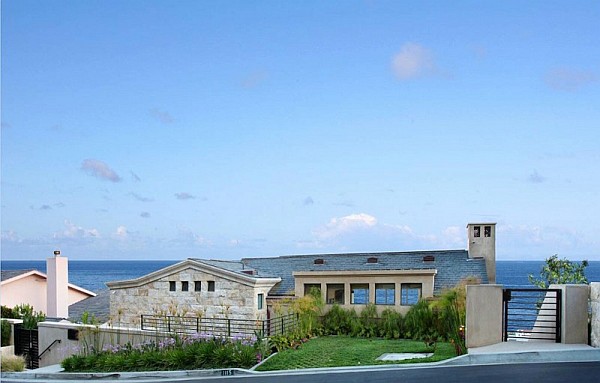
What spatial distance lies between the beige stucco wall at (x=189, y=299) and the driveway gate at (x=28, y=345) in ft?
10.4

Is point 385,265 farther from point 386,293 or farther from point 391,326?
point 391,326

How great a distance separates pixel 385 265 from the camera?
83.4ft

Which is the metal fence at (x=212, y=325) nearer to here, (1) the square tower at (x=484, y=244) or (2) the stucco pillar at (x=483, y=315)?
(2) the stucco pillar at (x=483, y=315)

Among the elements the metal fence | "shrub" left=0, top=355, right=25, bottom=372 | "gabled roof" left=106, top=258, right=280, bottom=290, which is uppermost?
"gabled roof" left=106, top=258, right=280, bottom=290

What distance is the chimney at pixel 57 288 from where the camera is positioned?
30856 mm

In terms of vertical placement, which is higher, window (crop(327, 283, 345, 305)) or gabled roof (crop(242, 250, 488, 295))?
gabled roof (crop(242, 250, 488, 295))

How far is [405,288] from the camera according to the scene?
77.1 ft

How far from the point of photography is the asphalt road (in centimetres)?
1186

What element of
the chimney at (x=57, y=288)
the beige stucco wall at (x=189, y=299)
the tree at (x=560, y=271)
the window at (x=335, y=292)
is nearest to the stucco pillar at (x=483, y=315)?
the window at (x=335, y=292)

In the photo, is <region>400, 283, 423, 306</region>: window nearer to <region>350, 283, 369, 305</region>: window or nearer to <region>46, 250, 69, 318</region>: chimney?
<region>350, 283, 369, 305</region>: window

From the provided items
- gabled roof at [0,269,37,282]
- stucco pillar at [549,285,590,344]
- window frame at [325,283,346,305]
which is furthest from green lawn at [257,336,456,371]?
gabled roof at [0,269,37,282]

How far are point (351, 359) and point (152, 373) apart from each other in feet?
15.8

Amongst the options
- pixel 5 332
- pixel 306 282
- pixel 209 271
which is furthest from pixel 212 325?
pixel 5 332

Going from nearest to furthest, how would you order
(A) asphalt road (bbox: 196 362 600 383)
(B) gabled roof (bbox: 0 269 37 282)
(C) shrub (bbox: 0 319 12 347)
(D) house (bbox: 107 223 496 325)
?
(A) asphalt road (bbox: 196 362 600 383) → (D) house (bbox: 107 223 496 325) → (C) shrub (bbox: 0 319 12 347) → (B) gabled roof (bbox: 0 269 37 282)
